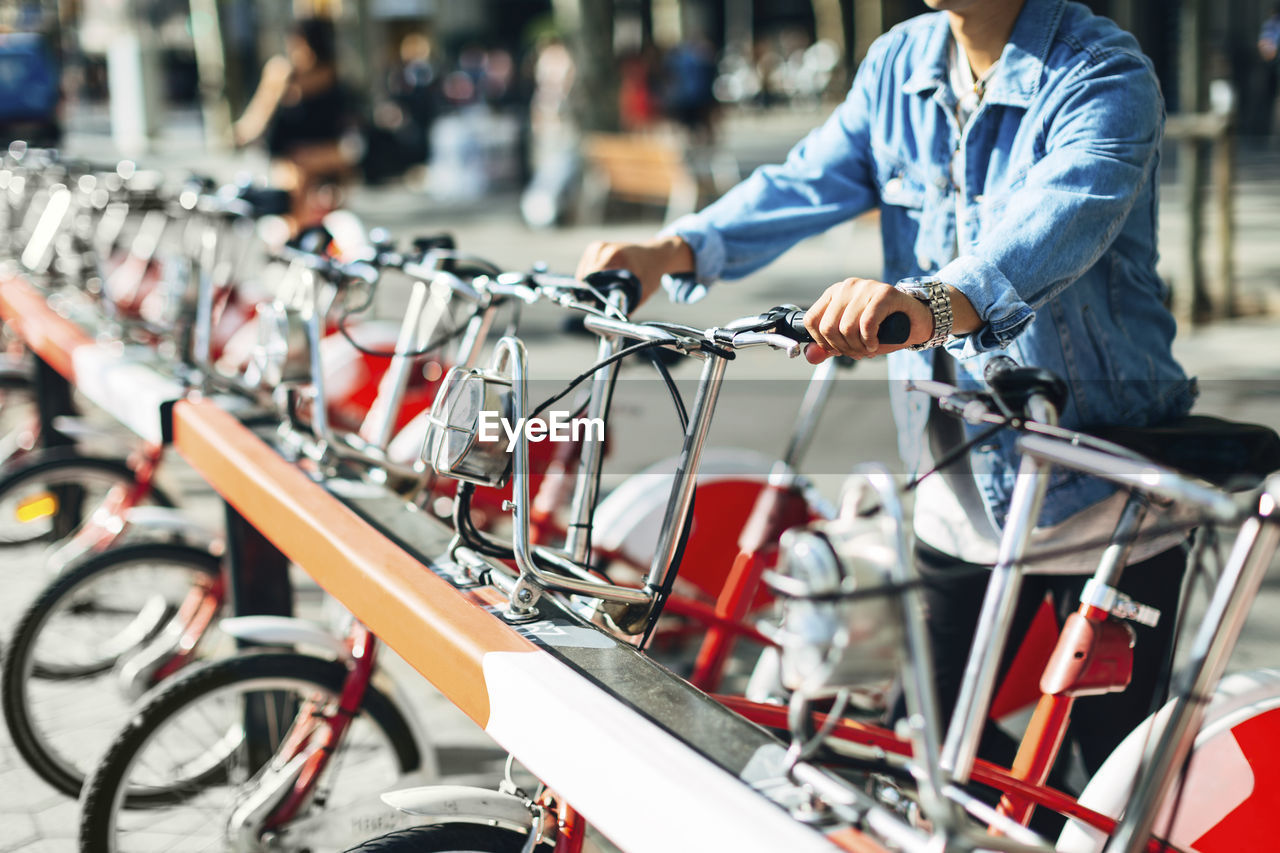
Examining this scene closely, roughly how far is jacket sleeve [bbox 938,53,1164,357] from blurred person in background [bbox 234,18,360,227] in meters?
5.94

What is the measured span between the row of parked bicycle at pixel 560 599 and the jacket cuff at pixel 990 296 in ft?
0.36

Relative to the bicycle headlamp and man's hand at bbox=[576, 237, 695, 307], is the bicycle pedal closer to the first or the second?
man's hand at bbox=[576, 237, 695, 307]

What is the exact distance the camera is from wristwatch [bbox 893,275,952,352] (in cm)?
171

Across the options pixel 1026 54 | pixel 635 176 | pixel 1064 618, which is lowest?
pixel 1064 618

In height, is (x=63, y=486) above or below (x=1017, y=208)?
below

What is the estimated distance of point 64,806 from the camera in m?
3.16

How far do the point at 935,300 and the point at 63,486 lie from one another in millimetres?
3250

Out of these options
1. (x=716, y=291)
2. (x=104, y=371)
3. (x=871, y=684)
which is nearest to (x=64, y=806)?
(x=104, y=371)

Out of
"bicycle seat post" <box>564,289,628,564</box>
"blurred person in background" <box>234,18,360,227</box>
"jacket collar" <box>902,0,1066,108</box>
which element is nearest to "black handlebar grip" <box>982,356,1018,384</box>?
"jacket collar" <box>902,0,1066,108</box>

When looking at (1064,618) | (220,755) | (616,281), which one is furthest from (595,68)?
(1064,618)

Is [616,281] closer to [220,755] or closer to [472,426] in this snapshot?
[472,426]

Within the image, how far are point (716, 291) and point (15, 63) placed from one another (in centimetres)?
568

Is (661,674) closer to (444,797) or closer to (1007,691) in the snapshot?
(444,797)

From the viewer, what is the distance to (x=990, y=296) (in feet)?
5.74
